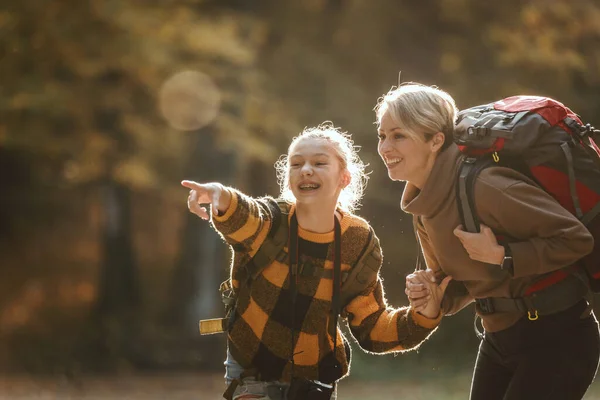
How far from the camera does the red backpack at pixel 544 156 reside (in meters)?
3.35

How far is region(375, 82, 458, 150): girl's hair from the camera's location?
148 inches

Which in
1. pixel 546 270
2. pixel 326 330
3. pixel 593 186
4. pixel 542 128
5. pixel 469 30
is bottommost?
pixel 326 330

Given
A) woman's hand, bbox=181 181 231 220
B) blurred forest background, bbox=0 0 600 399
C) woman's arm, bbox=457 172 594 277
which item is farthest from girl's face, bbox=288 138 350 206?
blurred forest background, bbox=0 0 600 399

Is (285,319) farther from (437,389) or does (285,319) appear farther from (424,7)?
(424,7)

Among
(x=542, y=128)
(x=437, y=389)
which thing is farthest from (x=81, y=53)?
(x=542, y=128)

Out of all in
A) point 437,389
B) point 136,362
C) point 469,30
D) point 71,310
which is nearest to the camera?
point 437,389

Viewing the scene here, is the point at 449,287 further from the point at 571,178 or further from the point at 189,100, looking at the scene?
the point at 189,100

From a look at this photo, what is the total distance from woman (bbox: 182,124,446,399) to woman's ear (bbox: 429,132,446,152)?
65cm

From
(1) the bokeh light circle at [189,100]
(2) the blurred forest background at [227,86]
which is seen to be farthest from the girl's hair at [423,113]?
(1) the bokeh light circle at [189,100]

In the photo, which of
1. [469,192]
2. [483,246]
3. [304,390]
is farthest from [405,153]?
[304,390]

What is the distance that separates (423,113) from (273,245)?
0.92m

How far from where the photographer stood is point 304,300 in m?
4.15

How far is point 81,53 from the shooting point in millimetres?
11164

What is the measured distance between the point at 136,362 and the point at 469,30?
6.65 metres
